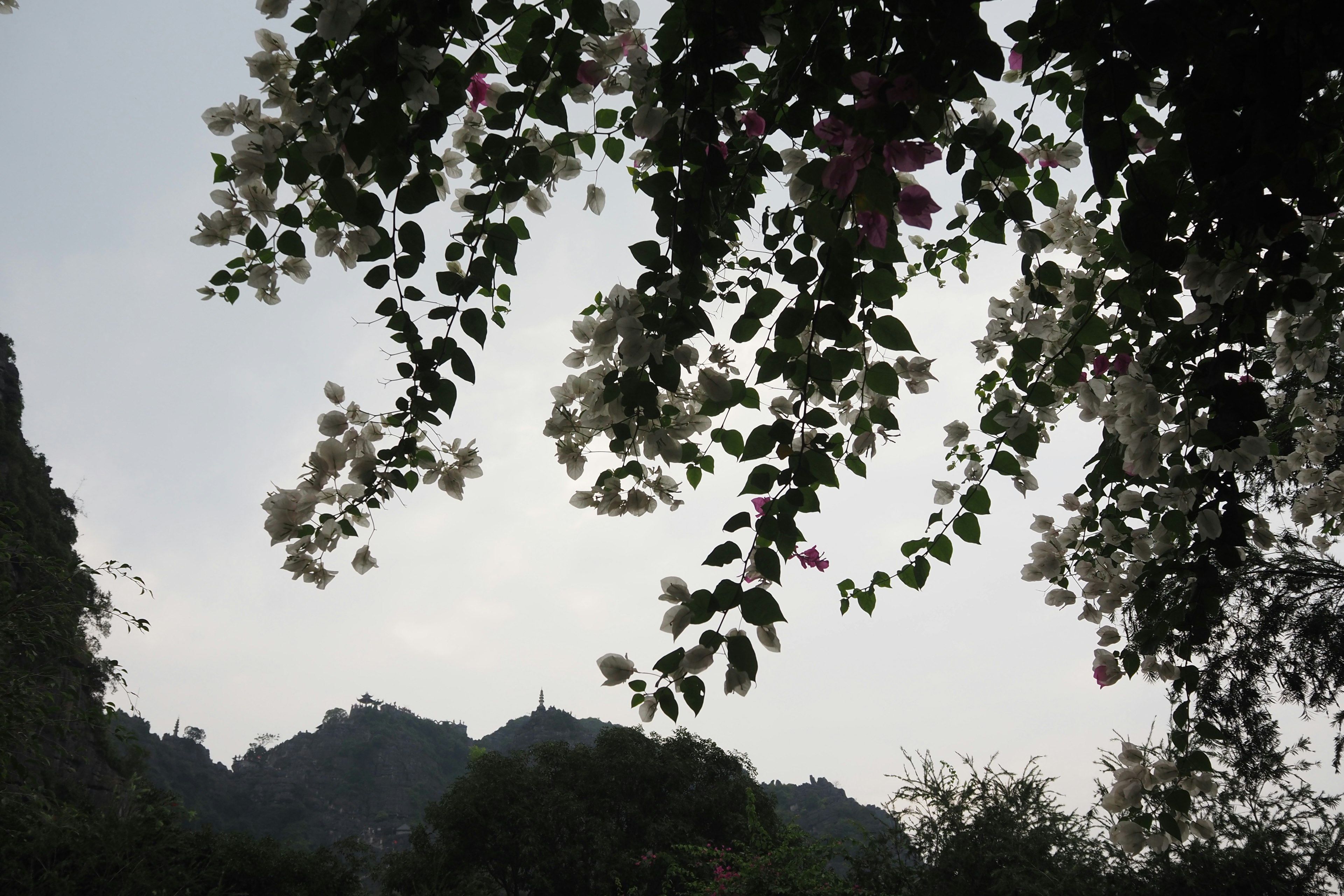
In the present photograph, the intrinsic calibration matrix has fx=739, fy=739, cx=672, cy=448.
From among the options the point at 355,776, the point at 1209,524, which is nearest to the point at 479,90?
the point at 1209,524

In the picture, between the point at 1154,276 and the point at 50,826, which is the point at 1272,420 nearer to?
the point at 1154,276

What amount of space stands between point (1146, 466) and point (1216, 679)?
7628mm

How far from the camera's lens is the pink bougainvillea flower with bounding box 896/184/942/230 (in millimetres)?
995

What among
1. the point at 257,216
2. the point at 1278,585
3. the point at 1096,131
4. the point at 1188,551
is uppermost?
the point at 1278,585

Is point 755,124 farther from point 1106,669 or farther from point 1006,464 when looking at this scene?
point 1106,669

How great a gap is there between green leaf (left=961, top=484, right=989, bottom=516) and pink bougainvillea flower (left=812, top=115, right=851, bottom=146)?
0.68m

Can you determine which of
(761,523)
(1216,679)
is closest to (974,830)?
(1216,679)

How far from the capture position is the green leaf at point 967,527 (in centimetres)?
129

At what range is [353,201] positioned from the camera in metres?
0.95

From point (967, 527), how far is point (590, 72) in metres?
1.01

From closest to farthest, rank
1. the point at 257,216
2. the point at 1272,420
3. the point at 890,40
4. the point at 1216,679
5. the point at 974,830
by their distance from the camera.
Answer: the point at 890,40, the point at 257,216, the point at 1272,420, the point at 1216,679, the point at 974,830

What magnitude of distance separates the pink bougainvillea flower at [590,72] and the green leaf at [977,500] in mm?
962

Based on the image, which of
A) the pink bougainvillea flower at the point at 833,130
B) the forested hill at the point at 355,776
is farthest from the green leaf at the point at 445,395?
the forested hill at the point at 355,776

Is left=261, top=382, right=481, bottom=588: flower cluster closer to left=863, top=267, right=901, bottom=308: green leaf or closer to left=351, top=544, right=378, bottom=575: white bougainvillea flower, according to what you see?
left=351, top=544, right=378, bottom=575: white bougainvillea flower
